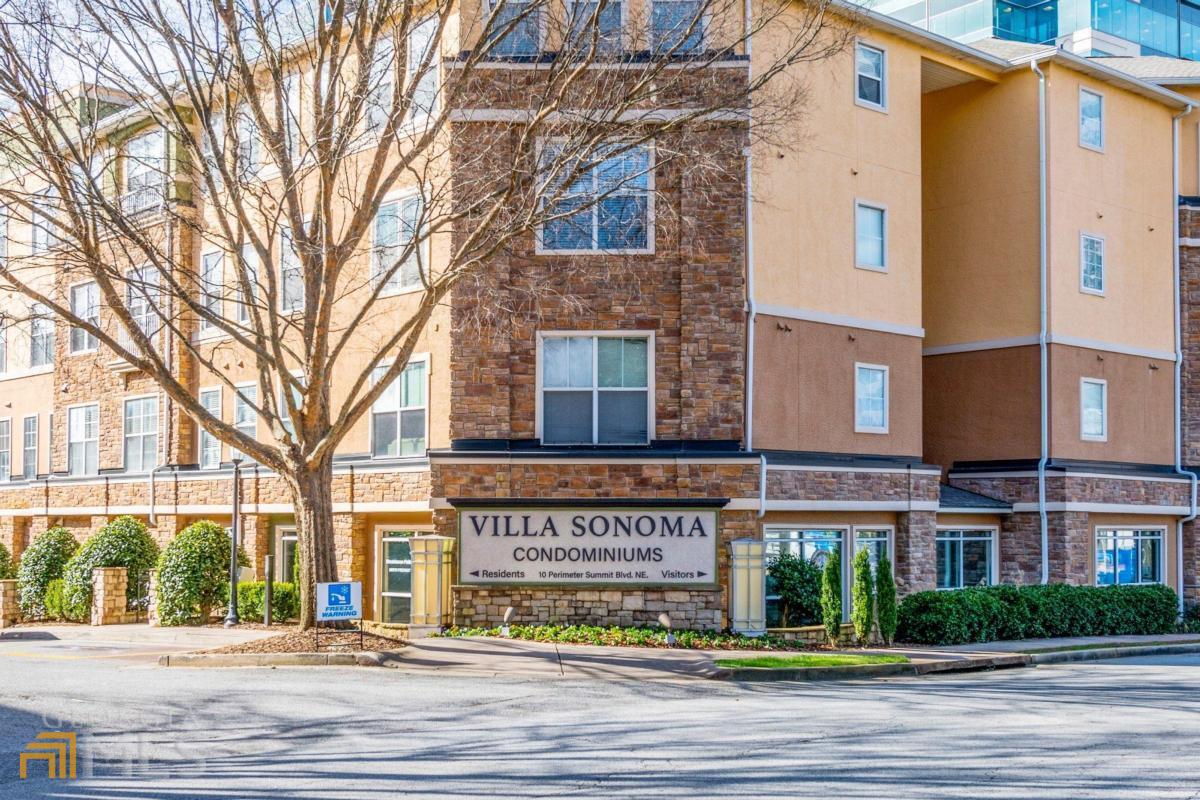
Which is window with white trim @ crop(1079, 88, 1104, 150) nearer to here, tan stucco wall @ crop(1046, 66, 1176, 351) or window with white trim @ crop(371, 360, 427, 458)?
tan stucco wall @ crop(1046, 66, 1176, 351)

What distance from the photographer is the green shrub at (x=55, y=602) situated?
27.9 m

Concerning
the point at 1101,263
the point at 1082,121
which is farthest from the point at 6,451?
the point at 1082,121

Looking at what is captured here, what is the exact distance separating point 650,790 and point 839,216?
56.6 feet

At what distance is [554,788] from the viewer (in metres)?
9.95

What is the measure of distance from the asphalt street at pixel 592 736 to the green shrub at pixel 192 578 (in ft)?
24.0

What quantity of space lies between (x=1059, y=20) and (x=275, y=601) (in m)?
45.1

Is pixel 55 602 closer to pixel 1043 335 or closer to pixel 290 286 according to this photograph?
pixel 290 286

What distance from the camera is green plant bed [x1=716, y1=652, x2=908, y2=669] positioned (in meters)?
17.8

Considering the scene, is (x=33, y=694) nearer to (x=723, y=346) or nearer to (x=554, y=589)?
(x=554, y=589)

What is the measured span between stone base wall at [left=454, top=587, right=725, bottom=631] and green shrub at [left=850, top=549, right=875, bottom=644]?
224 cm

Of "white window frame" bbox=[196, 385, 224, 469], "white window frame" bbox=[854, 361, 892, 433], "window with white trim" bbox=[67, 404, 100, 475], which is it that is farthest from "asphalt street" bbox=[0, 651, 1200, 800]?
"window with white trim" bbox=[67, 404, 100, 475]

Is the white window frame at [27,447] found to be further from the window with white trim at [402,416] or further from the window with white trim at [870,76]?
the window with white trim at [870,76]

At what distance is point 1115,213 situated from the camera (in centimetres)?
2934

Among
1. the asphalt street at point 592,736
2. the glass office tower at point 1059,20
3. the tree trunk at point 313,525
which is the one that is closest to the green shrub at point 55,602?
the tree trunk at point 313,525
